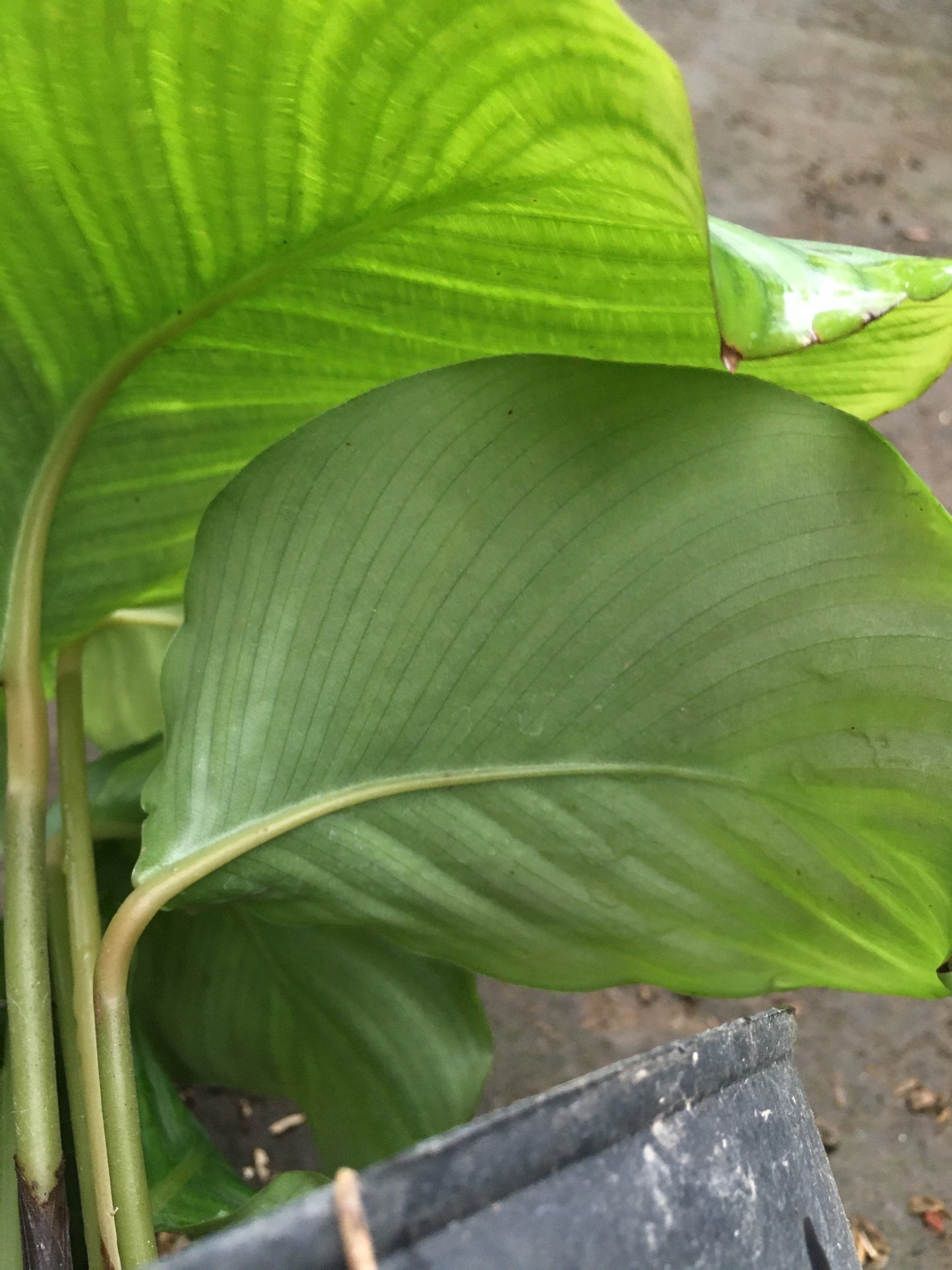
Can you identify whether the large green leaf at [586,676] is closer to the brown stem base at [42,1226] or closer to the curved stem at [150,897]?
the curved stem at [150,897]

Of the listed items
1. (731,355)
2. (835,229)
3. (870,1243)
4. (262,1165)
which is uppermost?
(835,229)

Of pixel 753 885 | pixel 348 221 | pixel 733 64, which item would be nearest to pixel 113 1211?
pixel 753 885

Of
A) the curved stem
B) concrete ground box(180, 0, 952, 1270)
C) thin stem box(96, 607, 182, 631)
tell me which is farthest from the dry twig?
concrete ground box(180, 0, 952, 1270)

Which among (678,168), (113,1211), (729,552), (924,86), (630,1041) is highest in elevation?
(924,86)

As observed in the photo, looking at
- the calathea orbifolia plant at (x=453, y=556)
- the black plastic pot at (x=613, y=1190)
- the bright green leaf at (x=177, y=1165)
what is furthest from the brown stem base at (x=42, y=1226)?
the black plastic pot at (x=613, y=1190)

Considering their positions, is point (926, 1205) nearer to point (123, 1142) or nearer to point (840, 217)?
point (123, 1142)

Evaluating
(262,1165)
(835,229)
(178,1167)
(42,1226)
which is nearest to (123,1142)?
(42,1226)

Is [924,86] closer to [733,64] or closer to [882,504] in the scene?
[733,64]

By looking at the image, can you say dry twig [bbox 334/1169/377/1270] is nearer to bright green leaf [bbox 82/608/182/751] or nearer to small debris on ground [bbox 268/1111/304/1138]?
bright green leaf [bbox 82/608/182/751]
